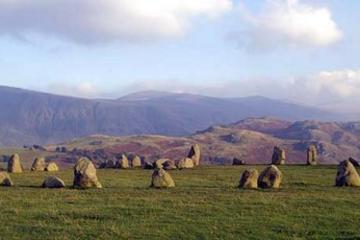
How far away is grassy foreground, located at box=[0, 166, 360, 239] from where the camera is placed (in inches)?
1134

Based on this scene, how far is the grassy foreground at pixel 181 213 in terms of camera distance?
28.8 m

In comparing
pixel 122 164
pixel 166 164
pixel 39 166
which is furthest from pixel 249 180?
pixel 39 166

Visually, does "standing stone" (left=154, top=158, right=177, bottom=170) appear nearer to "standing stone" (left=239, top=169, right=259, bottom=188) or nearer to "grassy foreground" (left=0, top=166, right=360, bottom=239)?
"grassy foreground" (left=0, top=166, right=360, bottom=239)

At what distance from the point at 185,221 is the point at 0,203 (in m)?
13.2

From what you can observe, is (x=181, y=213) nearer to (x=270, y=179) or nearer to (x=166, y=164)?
(x=270, y=179)

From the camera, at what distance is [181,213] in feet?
111

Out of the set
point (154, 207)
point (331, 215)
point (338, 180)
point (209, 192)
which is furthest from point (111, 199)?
point (338, 180)

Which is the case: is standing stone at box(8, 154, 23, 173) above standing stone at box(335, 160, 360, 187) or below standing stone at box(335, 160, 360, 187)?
below

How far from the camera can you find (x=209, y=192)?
44219 mm

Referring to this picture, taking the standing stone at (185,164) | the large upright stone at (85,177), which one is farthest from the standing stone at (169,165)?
the large upright stone at (85,177)

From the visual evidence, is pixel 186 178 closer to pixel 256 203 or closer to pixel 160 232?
pixel 256 203

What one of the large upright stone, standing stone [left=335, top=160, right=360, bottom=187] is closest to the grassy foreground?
standing stone [left=335, top=160, right=360, bottom=187]

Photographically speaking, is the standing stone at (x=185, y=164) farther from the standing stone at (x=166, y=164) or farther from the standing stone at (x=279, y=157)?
the standing stone at (x=279, y=157)

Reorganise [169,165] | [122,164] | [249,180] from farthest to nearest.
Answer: [122,164] < [169,165] < [249,180]
